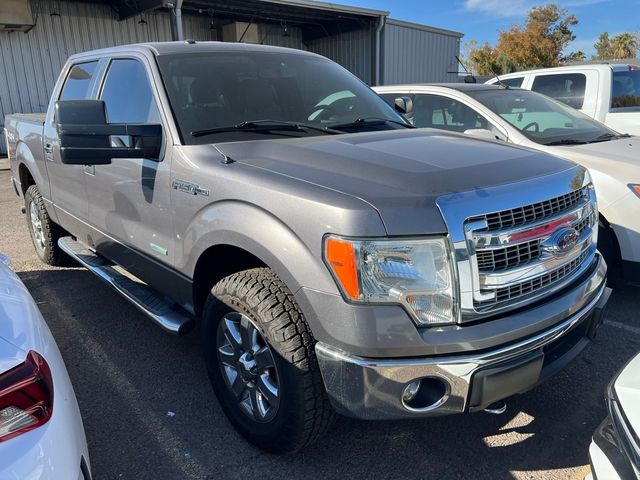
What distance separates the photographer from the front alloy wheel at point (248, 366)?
2402 mm

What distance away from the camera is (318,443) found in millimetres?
2604

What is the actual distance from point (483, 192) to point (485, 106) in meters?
3.48

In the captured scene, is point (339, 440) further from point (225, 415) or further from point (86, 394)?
point (86, 394)

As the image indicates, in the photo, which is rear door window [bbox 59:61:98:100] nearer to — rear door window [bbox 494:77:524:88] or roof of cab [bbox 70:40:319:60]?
roof of cab [bbox 70:40:319:60]

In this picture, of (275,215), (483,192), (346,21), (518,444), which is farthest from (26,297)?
(346,21)

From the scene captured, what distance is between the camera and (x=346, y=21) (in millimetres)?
18281


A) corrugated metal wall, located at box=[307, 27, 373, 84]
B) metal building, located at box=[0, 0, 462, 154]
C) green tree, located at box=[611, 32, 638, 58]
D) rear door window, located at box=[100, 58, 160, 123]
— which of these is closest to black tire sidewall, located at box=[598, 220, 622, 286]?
rear door window, located at box=[100, 58, 160, 123]

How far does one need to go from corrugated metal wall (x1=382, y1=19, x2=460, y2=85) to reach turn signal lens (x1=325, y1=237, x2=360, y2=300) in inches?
676

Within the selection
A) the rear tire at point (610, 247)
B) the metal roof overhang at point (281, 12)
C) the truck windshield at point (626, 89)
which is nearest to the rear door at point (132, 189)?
the rear tire at point (610, 247)

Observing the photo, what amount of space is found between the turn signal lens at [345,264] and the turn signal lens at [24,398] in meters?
1.03

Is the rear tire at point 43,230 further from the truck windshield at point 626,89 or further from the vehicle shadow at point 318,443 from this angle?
the truck windshield at point 626,89

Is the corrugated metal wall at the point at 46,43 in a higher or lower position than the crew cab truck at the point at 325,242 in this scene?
higher

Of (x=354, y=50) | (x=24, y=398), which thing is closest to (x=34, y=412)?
(x=24, y=398)

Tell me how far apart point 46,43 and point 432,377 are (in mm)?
16897
